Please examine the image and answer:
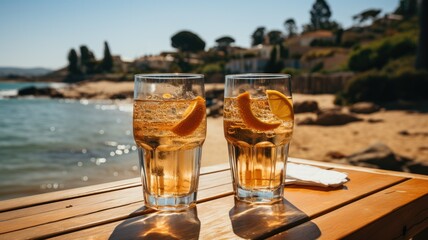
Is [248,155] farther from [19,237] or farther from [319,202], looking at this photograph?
[19,237]

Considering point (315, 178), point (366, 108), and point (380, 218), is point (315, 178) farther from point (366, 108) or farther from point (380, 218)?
point (366, 108)

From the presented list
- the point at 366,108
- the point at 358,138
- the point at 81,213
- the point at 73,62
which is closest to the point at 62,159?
the point at 358,138

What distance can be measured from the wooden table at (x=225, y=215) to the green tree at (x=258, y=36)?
8815cm

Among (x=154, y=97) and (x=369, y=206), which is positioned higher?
(x=154, y=97)

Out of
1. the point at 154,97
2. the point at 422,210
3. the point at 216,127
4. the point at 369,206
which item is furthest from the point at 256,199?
the point at 216,127

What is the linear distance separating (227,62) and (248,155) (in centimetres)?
5683

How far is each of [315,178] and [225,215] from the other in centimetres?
53

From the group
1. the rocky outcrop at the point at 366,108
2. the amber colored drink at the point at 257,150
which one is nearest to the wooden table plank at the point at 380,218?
the amber colored drink at the point at 257,150

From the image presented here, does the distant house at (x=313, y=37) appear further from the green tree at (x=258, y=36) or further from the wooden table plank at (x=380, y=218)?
the wooden table plank at (x=380, y=218)

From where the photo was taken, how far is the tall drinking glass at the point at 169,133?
131 centimetres

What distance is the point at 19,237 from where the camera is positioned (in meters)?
1.07

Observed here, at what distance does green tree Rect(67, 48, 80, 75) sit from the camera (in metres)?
81.4

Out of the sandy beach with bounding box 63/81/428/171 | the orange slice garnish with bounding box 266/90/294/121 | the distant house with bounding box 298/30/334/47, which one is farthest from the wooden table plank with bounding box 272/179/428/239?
the distant house with bounding box 298/30/334/47

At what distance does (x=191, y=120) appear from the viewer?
4.30ft
